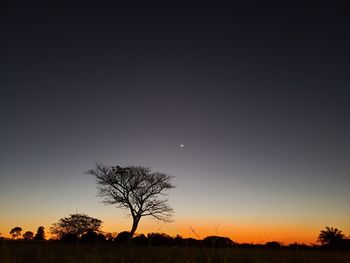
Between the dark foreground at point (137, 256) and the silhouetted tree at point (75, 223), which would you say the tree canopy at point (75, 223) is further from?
the dark foreground at point (137, 256)

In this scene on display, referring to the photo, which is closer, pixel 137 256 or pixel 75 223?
pixel 137 256

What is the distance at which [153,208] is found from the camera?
129ft

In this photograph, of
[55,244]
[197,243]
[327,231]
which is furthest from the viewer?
[327,231]

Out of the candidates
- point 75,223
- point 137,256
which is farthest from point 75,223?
point 137,256

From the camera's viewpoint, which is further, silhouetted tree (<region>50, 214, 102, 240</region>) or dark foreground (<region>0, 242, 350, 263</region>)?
silhouetted tree (<region>50, 214, 102, 240</region>)

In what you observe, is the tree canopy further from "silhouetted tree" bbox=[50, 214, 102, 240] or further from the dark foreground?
the dark foreground

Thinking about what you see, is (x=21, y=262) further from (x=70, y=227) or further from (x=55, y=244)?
(x=70, y=227)

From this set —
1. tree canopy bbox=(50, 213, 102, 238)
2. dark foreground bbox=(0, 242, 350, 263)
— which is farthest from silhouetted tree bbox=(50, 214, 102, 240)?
dark foreground bbox=(0, 242, 350, 263)

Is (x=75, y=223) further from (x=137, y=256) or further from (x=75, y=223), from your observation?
(x=137, y=256)

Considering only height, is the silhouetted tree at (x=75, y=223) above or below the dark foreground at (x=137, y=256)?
above

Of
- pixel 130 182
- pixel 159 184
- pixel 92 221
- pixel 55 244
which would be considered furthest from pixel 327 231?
pixel 55 244

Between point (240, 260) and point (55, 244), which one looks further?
point (55, 244)

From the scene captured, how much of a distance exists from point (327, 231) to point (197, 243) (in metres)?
49.7

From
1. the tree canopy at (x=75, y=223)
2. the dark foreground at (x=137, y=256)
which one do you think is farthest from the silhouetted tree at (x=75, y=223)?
the dark foreground at (x=137, y=256)
